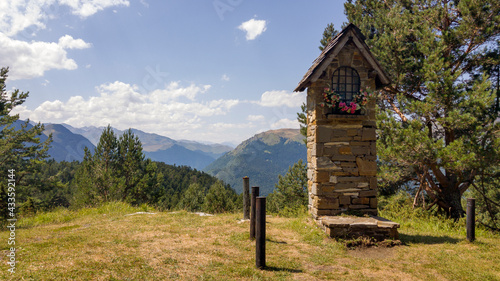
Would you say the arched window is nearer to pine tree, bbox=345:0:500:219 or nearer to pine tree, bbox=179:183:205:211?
pine tree, bbox=345:0:500:219

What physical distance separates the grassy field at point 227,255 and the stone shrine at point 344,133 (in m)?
1.19

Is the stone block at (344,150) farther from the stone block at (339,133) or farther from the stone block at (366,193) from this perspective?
the stone block at (366,193)

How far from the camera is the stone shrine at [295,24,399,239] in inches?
303

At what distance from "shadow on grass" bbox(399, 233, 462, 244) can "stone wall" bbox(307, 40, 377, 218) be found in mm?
1031

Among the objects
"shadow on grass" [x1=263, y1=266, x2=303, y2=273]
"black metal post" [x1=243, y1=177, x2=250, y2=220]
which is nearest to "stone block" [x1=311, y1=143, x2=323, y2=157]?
"black metal post" [x1=243, y1=177, x2=250, y2=220]

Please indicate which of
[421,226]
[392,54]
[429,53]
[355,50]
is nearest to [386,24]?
[392,54]

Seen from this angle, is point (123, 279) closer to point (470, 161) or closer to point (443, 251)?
point (443, 251)

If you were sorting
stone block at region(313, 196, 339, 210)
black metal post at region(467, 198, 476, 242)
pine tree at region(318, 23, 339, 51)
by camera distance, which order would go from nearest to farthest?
black metal post at region(467, 198, 476, 242), stone block at region(313, 196, 339, 210), pine tree at region(318, 23, 339, 51)

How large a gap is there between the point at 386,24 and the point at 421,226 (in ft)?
30.3

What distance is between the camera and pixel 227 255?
548 cm

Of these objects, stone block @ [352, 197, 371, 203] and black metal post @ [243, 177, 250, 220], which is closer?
stone block @ [352, 197, 371, 203]

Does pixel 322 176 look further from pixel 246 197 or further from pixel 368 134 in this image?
pixel 246 197

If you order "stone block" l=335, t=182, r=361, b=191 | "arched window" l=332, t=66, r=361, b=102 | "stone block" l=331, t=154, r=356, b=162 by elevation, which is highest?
"arched window" l=332, t=66, r=361, b=102

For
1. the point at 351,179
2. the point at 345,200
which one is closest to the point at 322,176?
the point at 351,179
